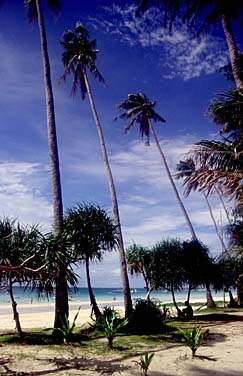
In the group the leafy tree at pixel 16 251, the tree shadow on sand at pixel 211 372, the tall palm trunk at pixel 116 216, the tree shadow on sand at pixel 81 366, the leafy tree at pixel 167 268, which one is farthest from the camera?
the leafy tree at pixel 167 268

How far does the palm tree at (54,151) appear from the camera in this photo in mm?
13625

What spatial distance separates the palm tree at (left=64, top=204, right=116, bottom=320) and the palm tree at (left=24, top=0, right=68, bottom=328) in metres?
0.83

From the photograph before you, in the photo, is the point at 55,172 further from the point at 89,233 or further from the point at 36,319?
the point at 36,319

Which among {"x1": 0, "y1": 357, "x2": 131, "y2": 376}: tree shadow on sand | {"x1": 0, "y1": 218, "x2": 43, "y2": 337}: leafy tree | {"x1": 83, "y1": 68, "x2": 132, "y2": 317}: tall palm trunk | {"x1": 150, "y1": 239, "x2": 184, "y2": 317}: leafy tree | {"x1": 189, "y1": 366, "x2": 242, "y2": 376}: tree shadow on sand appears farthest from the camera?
{"x1": 150, "y1": 239, "x2": 184, "y2": 317}: leafy tree

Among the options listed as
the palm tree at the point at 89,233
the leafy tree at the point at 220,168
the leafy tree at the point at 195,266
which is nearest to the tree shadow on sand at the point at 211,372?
the leafy tree at the point at 220,168

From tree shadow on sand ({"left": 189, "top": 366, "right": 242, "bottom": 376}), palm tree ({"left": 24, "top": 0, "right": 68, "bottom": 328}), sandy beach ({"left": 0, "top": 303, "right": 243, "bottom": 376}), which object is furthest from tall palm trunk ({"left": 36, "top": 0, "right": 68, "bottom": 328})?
tree shadow on sand ({"left": 189, "top": 366, "right": 242, "bottom": 376})

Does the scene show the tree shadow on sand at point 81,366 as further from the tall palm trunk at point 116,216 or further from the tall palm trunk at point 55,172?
the tall palm trunk at point 116,216

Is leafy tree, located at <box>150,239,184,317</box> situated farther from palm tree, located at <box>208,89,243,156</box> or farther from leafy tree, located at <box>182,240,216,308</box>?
palm tree, located at <box>208,89,243,156</box>

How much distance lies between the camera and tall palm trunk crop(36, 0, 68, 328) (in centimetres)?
1359

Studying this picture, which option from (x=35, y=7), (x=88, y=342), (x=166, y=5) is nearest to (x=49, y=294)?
(x=88, y=342)

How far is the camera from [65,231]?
14.7 metres

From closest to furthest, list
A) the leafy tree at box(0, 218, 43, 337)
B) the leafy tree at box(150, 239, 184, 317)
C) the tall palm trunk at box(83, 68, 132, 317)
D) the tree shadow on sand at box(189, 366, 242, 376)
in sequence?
the tree shadow on sand at box(189, 366, 242, 376) < the leafy tree at box(0, 218, 43, 337) < the tall palm trunk at box(83, 68, 132, 317) < the leafy tree at box(150, 239, 184, 317)

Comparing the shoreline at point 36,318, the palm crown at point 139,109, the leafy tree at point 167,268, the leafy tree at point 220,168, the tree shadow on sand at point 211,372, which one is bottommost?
the shoreline at point 36,318

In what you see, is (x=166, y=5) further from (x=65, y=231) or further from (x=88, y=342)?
(x=65, y=231)
